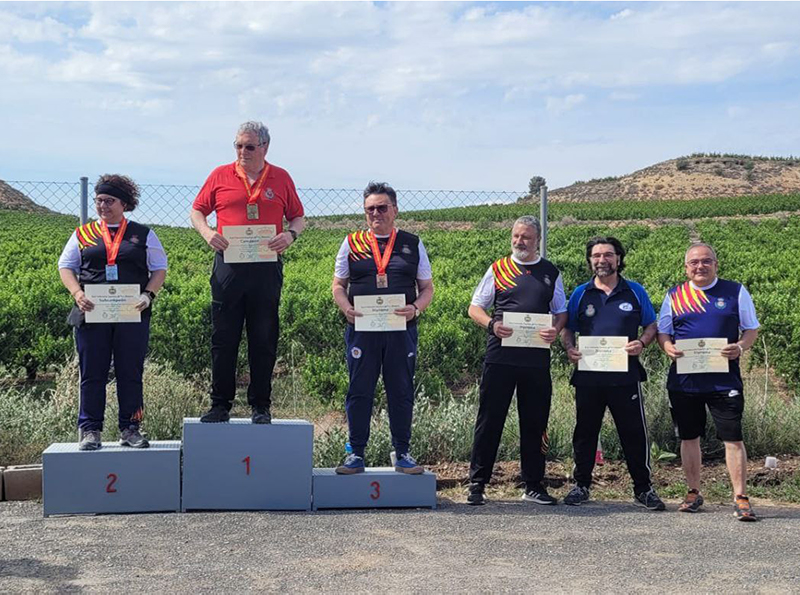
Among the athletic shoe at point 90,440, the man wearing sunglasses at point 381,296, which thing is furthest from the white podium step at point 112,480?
the man wearing sunglasses at point 381,296

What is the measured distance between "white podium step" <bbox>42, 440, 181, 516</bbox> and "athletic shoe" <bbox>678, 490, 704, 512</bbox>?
349cm

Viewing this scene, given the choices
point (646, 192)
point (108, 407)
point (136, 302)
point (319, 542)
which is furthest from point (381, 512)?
point (646, 192)

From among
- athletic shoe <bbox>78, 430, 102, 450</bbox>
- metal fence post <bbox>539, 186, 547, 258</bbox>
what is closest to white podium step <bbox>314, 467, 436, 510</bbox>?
athletic shoe <bbox>78, 430, 102, 450</bbox>

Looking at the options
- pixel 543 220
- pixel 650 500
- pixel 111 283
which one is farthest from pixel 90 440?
pixel 543 220

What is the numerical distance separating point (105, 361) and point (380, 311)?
1.88m

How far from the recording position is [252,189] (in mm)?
6375

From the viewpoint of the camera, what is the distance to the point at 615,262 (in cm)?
664

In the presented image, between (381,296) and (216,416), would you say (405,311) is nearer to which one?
(381,296)

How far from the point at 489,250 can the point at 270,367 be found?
75.2 feet

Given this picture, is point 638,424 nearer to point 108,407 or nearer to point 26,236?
point 108,407

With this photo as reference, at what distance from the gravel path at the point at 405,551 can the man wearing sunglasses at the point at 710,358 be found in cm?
45

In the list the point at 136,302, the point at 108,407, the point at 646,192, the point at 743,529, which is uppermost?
the point at 646,192

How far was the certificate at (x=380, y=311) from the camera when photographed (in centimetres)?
639

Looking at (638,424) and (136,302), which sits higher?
(136,302)
